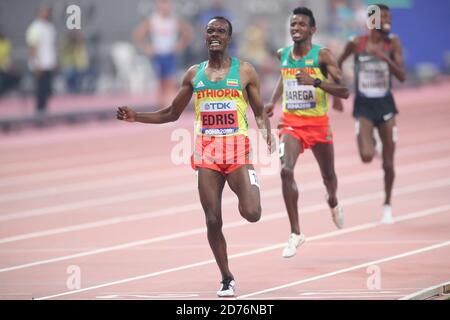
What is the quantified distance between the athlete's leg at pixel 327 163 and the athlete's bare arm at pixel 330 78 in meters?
0.73

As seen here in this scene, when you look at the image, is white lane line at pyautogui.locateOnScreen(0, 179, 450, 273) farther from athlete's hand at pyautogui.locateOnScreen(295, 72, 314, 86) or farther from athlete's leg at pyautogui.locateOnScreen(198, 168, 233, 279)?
athlete's leg at pyautogui.locateOnScreen(198, 168, 233, 279)

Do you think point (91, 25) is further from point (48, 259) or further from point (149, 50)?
point (48, 259)

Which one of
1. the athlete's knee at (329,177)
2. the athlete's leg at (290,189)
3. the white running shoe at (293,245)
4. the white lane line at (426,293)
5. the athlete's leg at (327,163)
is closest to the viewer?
the white lane line at (426,293)

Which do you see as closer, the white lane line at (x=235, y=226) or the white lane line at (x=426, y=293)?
the white lane line at (x=426, y=293)

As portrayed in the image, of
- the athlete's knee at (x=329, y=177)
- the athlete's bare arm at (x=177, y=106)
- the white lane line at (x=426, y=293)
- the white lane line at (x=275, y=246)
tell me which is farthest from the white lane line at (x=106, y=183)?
the white lane line at (x=426, y=293)

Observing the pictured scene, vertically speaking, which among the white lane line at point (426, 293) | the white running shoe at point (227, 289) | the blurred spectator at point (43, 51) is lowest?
the white lane line at point (426, 293)

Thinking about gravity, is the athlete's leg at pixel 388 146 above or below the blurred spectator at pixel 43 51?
below

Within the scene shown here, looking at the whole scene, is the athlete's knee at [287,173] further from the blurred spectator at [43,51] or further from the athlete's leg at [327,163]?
the blurred spectator at [43,51]

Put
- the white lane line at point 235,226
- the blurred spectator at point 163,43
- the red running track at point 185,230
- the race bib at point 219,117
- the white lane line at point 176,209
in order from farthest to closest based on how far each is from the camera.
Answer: the blurred spectator at point 163,43
the white lane line at point 176,209
the white lane line at point 235,226
the red running track at point 185,230
the race bib at point 219,117

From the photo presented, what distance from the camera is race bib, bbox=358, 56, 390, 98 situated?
14555 millimetres

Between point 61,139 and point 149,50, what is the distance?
4.60 m

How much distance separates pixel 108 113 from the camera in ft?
96.6

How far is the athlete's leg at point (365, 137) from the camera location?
47.3ft

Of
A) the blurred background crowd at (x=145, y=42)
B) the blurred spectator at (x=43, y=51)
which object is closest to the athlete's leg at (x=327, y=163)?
the blurred spectator at (x=43, y=51)
